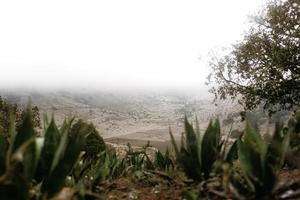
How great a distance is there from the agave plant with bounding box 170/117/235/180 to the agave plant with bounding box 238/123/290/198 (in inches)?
26.6

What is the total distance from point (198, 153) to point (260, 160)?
1010 mm

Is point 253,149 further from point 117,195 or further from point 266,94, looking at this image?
point 266,94

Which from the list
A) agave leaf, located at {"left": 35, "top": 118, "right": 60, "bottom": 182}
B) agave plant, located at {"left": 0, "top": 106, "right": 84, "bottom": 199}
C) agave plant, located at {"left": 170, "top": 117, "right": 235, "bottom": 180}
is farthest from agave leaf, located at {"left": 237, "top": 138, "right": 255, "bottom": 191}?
agave leaf, located at {"left": 35, "top": 118, "right": 60, "bottom": 182}

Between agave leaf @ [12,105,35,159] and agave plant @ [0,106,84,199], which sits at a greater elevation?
agave leaf @ [12,105,35,159]

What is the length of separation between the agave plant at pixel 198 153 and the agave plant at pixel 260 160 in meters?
0.68

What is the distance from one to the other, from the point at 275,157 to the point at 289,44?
19.1m

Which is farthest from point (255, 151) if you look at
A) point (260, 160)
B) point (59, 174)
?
point (59, 174)

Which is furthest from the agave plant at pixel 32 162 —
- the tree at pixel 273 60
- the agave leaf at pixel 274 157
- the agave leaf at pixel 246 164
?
the tree at pixel 273 60

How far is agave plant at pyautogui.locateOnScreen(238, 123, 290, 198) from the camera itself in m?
3.50

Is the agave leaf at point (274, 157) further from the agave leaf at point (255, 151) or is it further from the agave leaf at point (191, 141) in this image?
the agave leaf at point (191, 141)

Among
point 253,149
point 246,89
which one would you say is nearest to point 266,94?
point 246,89

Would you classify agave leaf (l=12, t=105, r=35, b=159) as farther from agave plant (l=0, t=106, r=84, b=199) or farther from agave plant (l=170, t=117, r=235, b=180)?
agave plant (l=170, t=117, r=235, b=180)

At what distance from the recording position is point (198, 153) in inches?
179

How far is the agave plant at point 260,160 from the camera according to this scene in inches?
138
